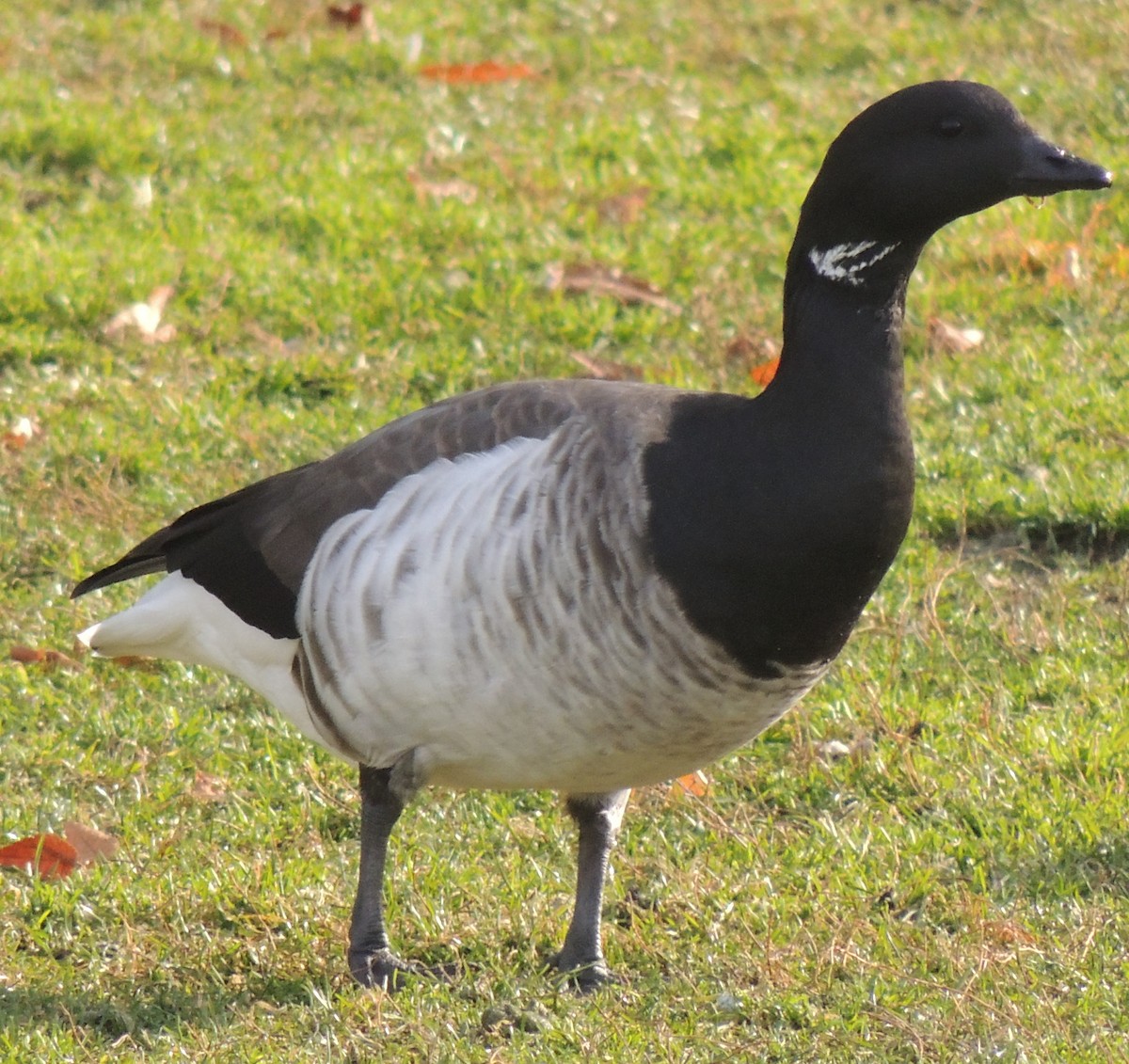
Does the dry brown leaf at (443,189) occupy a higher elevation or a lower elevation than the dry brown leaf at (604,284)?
higher

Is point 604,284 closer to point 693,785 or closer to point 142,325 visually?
point 142,325

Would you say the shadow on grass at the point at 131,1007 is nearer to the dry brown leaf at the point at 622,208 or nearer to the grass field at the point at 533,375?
the grass field at the point at 533,375

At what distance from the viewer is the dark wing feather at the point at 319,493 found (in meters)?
4.16

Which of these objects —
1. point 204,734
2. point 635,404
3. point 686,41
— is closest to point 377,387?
point 204,734

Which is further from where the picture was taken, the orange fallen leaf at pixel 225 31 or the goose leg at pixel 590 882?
the orange fallen leaf at pixel 225 31

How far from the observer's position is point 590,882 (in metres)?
4.43

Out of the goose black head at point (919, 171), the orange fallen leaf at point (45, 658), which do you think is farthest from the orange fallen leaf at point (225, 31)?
the goose black head at point (919, 171)

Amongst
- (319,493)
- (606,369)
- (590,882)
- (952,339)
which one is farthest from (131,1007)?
(952,339)

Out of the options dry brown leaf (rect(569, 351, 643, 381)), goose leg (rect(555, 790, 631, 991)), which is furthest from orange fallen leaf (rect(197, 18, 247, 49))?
goose leg (rect(555, 790, 631, 991))

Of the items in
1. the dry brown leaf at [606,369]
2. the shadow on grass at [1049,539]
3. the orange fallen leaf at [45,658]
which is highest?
the dry brown leaf at [606,369]

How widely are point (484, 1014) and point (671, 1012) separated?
406mm

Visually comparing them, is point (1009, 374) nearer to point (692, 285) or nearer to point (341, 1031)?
point (692, 285)

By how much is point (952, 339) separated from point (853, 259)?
11.4ft

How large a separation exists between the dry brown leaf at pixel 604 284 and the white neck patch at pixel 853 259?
3618 mm
